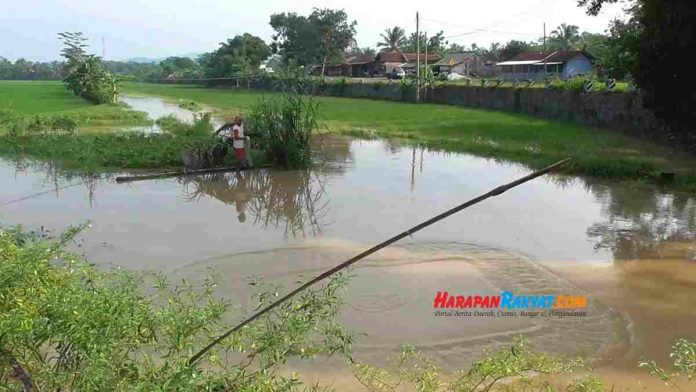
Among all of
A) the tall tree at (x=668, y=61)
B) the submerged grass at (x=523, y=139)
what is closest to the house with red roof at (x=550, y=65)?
the submerged grass at (x=523, y=139)

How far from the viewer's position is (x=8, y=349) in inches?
108

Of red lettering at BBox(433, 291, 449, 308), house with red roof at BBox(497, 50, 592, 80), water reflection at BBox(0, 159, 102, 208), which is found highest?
house with red roof at BBox(497, 50, 592, 80)

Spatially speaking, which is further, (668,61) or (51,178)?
(668,61)

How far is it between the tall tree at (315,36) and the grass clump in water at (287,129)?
45115 mm

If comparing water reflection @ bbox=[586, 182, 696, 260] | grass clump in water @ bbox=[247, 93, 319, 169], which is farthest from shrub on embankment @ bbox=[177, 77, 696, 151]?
water reflection @ bbox=[586, 182, 696, 260]

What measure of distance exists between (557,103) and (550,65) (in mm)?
25732

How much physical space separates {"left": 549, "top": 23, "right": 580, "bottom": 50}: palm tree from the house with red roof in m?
14.7

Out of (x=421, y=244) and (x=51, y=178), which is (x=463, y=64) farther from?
(x=421, y=244)

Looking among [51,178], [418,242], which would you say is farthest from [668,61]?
[51,178]

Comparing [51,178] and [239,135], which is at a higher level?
[239,135]

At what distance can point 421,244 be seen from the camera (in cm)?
781

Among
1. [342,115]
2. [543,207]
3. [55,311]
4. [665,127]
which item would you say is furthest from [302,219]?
[342,115]

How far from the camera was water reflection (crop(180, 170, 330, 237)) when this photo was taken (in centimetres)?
925

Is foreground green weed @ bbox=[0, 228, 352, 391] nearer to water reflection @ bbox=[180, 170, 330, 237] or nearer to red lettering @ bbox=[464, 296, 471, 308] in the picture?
red lettering @ bbox=[464, 296, 471, 308]
